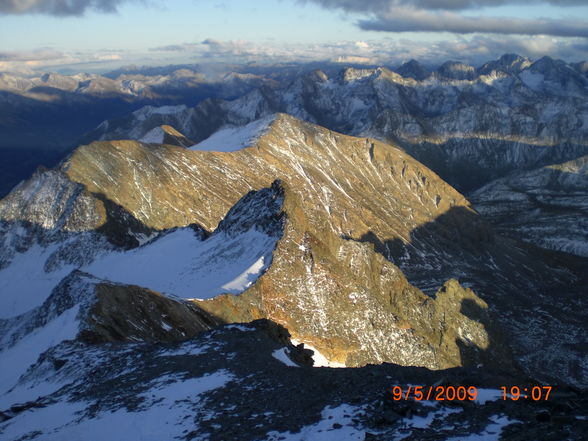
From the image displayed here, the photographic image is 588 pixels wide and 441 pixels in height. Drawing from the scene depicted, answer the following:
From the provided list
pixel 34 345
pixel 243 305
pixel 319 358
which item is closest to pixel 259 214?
pixel 243 305

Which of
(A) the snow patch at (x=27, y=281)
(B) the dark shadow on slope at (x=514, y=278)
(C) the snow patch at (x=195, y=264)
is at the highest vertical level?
(C) the snow patch at (x=195, y=264)

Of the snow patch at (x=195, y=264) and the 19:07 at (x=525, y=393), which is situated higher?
the 19:07 at (x=525, y=393)

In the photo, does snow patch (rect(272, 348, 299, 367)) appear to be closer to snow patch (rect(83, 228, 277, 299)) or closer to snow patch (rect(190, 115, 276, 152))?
snow patch (rect(83, 228, 277, 299))

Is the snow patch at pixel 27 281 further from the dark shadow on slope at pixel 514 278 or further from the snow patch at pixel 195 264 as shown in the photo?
the dark shadow on slope at pixel 514 278

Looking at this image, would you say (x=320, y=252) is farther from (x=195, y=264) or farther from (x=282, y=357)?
(x=282, y=357)

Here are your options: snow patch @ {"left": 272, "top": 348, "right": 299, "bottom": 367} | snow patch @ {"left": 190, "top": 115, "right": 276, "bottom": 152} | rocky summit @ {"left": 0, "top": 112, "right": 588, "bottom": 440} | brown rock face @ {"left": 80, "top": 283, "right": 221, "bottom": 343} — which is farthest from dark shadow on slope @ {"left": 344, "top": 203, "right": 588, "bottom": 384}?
snow patch @ {"left": 190, "top": 115, "right": 276, "bottom": 152}

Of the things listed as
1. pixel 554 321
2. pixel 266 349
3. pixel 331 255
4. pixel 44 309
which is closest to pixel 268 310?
pixel 331 255

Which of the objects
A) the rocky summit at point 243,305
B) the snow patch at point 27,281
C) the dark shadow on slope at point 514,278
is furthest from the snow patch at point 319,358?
the snow patch at point 27,281
